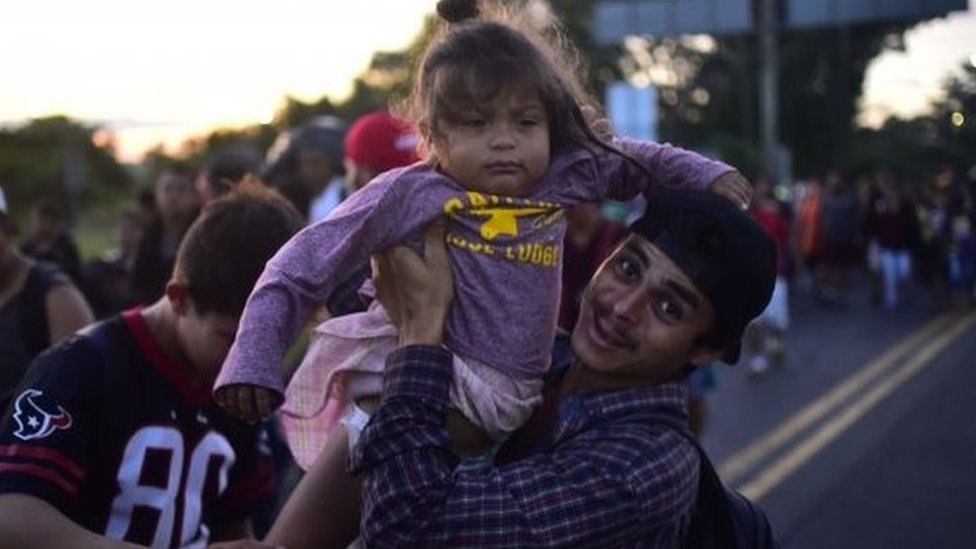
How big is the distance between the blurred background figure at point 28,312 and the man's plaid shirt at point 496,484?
2.19m

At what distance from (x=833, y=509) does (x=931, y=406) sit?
13.4 feet

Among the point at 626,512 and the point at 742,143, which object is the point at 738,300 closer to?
the point at 626,512

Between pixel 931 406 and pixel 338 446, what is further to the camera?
pixel 931 406

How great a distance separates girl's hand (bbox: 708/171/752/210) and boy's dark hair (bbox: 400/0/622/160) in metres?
0.21

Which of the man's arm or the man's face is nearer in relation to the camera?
the man's face

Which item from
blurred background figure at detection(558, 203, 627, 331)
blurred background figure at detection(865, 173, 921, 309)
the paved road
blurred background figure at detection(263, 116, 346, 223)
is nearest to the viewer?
blurred background figure at detection(558, 203, 627, 331)

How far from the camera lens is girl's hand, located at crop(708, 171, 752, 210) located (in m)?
2.74

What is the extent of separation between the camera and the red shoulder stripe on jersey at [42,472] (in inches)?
107

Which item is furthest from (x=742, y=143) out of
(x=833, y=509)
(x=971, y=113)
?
(x=971, y=113)

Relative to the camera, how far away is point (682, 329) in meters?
2.52

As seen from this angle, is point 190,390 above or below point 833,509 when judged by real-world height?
above

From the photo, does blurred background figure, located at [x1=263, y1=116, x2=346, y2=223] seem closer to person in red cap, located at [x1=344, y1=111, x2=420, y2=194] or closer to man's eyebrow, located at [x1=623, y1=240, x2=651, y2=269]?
person in red cap, located at [x1=344, y1=111, x2=420, y2=194]

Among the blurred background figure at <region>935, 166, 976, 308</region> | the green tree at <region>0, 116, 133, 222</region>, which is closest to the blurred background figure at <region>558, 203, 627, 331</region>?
the blurred background figure at <region>935, 166, 976, 308</region>

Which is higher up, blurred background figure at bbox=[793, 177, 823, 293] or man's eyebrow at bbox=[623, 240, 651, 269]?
man's eyebrow at bbox=[623, 240, 651, 269]
